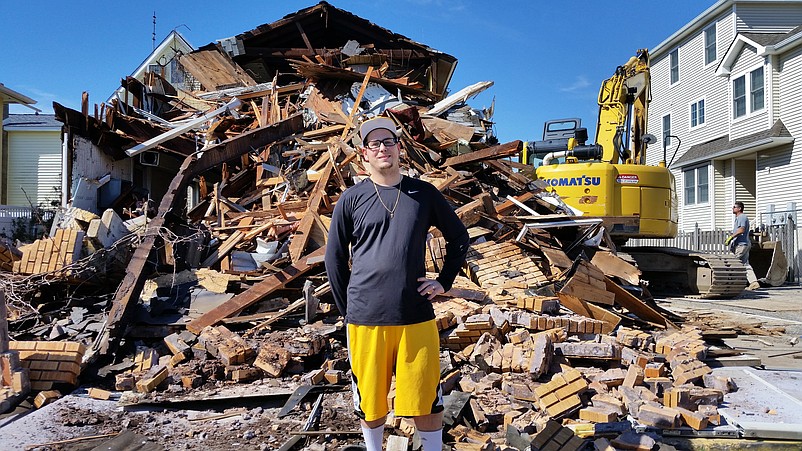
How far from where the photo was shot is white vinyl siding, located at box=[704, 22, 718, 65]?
22600 mm

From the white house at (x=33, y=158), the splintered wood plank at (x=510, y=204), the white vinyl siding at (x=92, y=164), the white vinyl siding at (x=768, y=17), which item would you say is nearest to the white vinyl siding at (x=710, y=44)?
the white vinyl siding at (x=768, y=17)

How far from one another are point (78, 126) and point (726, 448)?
13.9 meters

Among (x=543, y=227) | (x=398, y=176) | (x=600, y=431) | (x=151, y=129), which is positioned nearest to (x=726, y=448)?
(x=600, y=431)

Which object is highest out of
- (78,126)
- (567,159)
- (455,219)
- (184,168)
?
(78,126)

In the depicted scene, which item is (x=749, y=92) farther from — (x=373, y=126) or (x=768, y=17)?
(x=373, y=126)

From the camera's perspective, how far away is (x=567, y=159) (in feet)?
38.8

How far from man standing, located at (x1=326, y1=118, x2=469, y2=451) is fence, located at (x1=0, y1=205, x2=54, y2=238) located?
13632 millimetres

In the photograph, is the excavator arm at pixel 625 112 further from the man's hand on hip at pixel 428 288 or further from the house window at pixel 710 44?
the house window at pixel 710 44

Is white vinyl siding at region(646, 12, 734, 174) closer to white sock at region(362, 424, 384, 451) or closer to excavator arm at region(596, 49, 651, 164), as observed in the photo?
excavator arm at region(596, 49, 651, 164)

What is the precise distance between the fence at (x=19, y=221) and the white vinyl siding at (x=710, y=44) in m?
25.1

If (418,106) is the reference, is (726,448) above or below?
below

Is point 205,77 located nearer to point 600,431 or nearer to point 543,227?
point 543,227

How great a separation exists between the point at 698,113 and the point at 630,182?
15.6 m

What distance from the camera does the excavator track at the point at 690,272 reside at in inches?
453
